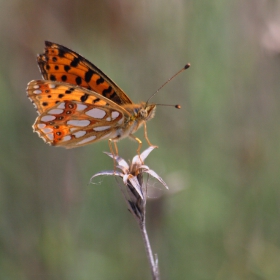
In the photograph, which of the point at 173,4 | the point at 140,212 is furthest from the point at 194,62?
the point at 140,212

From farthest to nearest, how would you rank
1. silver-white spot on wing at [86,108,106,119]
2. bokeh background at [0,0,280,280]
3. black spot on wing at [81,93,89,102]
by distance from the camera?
bokeh background at [0,0,280,280] < silver-white spot on wing at [86,108,106,119] < black spot on wing at [81,93,89,102]

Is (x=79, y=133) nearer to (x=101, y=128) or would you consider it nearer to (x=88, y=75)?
(x=101, y=128)

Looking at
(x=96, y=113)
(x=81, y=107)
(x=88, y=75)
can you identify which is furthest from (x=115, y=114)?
(x=88, y=75)

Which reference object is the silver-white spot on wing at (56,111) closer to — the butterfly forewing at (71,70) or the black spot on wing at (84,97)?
the black spot on wing at (84,97)

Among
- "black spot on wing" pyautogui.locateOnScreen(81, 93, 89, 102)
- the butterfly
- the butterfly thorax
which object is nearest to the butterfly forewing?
the butterfly

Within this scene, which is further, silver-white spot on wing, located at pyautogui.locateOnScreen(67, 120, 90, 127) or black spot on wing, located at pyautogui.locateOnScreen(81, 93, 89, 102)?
silver-white spot on wing, located at pyautogui.locateOnScreen(67, 120, 90, 127)

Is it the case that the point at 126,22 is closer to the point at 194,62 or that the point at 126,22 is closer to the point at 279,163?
the point at 194,62

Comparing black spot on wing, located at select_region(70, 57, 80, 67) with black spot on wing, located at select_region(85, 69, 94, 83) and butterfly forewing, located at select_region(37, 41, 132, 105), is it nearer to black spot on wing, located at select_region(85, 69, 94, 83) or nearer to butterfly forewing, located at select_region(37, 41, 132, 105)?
butterfly forewing, located at select_region(37, 41, 132, 105)
